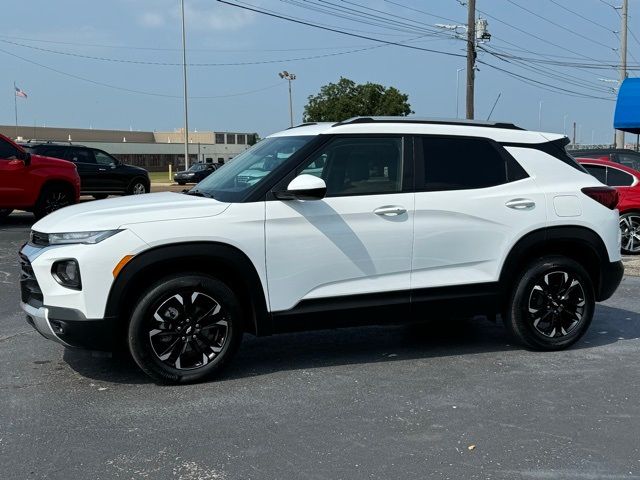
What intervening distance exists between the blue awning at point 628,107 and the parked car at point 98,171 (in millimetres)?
14501

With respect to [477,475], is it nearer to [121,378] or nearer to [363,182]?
Result: [363,182]

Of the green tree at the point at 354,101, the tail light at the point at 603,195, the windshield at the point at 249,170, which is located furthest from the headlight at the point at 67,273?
the green tree at the point at 354,101

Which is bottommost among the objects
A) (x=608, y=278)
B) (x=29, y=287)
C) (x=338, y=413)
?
(x=338, y=413)

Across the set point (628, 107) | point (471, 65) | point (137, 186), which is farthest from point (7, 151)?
point (471, 65)

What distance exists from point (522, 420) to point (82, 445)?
8.53 ft

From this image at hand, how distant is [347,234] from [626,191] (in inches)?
308

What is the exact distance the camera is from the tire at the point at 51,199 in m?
14.2

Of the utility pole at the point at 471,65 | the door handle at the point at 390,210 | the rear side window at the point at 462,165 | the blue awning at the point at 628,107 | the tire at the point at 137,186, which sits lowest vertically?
the tire at the point at 137,186

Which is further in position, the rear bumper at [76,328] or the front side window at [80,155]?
the front side window at [80,155]

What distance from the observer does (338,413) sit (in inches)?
175

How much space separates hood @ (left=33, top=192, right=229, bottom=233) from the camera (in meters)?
4.65

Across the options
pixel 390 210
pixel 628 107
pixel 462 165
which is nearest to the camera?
pixel 390 210

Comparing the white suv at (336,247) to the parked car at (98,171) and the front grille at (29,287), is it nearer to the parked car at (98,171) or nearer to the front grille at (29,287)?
the front grille at (29,287)

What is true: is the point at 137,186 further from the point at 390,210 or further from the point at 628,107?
the point at 390,210
